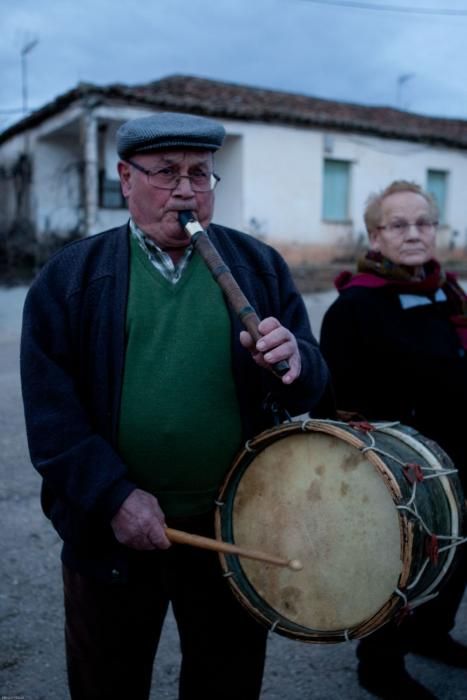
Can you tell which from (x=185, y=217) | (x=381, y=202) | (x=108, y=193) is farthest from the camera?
(x=108, y=193)

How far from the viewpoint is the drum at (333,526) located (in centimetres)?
191

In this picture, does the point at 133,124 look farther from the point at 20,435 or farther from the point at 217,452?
the point at 20,435

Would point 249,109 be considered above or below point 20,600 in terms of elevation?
above

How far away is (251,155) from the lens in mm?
15523

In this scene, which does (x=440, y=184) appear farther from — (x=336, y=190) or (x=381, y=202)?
(x=381, y=202)

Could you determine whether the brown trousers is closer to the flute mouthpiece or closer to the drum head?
the drum head

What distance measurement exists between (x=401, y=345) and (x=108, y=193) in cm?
1312

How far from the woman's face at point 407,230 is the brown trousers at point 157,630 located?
4.61ft

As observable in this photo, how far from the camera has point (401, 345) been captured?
9.00 ft

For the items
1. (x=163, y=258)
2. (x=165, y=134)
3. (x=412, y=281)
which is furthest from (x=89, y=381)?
(x=412, y=281)

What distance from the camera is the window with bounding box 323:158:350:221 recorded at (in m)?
17.0

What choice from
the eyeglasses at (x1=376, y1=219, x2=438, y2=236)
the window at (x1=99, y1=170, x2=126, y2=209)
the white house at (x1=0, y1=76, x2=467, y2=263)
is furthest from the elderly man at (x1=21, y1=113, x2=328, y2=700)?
the window at (x1=99, y1=170, x2=126, y2=209)

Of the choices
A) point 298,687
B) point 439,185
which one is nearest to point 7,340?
point 298,687

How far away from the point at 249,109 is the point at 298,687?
1401 centimetres
